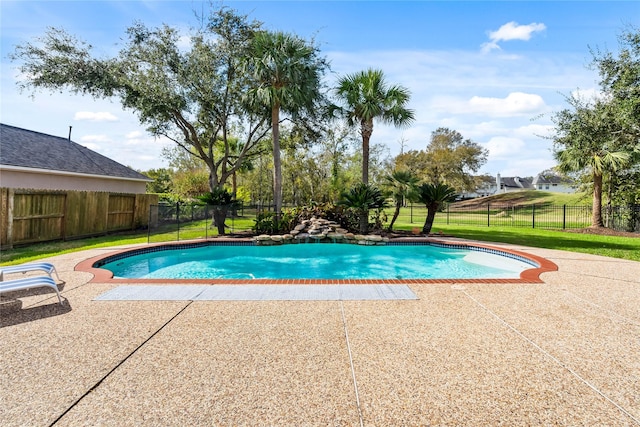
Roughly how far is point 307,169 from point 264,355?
25.1 metres

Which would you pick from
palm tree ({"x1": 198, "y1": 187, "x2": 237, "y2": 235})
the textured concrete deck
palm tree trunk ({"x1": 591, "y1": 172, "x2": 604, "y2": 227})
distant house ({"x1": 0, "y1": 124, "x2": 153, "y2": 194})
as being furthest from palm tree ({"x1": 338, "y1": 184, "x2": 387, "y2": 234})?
distant house ({"x1": 0, "y1": 124, "x2": 153, "y2": 194})

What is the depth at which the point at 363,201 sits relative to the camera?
12945 millimetres

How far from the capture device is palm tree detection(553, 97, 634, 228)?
1395 centimetres

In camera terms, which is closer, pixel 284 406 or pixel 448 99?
pixel 284 406

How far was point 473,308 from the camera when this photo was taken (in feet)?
15.0

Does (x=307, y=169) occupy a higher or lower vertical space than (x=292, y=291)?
higher

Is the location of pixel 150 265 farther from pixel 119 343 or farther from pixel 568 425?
pixel 568 425

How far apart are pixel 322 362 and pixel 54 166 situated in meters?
14.7

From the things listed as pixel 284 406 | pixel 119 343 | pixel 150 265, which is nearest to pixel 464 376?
Answer: pixel 284 406

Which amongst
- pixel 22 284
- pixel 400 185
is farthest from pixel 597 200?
pixel 22 284

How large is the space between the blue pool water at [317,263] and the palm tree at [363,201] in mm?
1485

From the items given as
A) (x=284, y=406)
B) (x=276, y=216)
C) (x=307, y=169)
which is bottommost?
(x=284, y=406)

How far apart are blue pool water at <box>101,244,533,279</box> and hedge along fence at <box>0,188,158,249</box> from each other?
441 centimetres

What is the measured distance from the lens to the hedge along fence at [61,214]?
10.1 m
